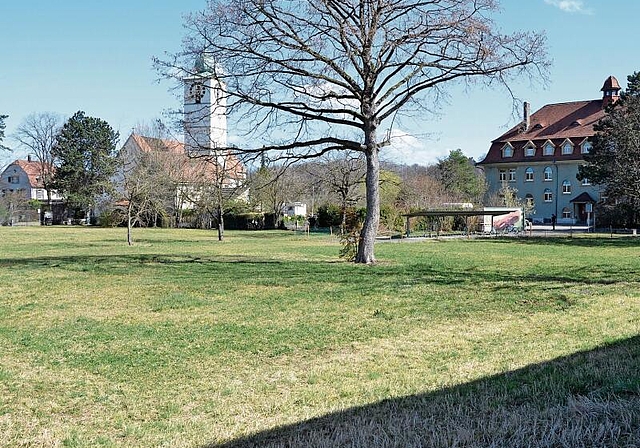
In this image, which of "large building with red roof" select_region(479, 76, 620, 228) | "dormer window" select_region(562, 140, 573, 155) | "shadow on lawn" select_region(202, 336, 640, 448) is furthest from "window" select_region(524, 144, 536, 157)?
"shadow on lawn" select_region(202, 336, 640, 448)

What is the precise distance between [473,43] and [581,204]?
56824 mm

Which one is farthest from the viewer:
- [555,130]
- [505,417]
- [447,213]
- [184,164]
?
[555,130]

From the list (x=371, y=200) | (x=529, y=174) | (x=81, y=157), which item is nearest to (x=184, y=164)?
(x=371, y=200)

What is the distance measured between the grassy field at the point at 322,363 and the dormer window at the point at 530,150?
6031 centimetres

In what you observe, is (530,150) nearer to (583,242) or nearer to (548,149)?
(548,149)

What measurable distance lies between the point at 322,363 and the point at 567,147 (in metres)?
67.9

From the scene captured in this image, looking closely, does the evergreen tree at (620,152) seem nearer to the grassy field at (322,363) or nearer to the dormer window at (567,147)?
the dormer window at (567,147)

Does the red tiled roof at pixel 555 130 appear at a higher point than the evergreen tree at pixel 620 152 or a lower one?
higher

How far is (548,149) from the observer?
70062 mm

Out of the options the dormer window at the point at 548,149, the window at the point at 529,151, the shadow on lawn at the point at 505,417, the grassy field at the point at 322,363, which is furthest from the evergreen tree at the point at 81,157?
the shadow on lawn at the point at 505,417

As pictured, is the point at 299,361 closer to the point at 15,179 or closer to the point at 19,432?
the point at 19,432

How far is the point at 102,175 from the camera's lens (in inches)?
2660

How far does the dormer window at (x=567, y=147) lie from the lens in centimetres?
6781

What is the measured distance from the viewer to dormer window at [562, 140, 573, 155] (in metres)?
67.8
